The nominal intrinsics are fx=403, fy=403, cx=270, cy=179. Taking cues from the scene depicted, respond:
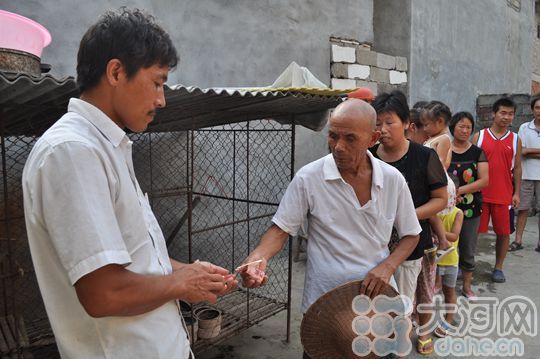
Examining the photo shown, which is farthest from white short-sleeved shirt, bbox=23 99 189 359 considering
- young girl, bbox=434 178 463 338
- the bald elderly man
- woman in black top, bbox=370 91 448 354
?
young girl, bbox=434 178 463 338

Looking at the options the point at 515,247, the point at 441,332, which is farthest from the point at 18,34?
the point at 515,247

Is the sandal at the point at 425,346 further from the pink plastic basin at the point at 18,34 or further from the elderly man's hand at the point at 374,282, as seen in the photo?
the pink plastic basin at the point at 18,34

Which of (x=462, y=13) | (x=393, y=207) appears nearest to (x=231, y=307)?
(x=393, y=207)

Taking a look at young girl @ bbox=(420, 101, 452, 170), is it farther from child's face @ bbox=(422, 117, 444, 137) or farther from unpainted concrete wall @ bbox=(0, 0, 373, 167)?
unpainted concrete wall @ bbox=(0, 0, 373, 167)

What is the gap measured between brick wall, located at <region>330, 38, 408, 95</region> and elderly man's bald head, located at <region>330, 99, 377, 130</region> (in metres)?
4.28

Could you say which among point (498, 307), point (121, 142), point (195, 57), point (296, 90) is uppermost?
point (195, 57)

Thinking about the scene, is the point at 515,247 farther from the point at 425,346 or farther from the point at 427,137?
the point at 425,346

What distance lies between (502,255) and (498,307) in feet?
3.22

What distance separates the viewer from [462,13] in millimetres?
8805

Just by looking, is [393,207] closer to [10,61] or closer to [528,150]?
[10,61]

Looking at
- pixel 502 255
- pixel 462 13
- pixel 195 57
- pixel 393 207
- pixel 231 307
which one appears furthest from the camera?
pixel 462 13

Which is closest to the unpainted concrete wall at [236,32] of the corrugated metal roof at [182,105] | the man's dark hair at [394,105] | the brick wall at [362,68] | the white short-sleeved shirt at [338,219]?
the brick wall at [362,68]

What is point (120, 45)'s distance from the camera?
1062 mm

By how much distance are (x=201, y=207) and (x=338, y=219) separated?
3.15m
